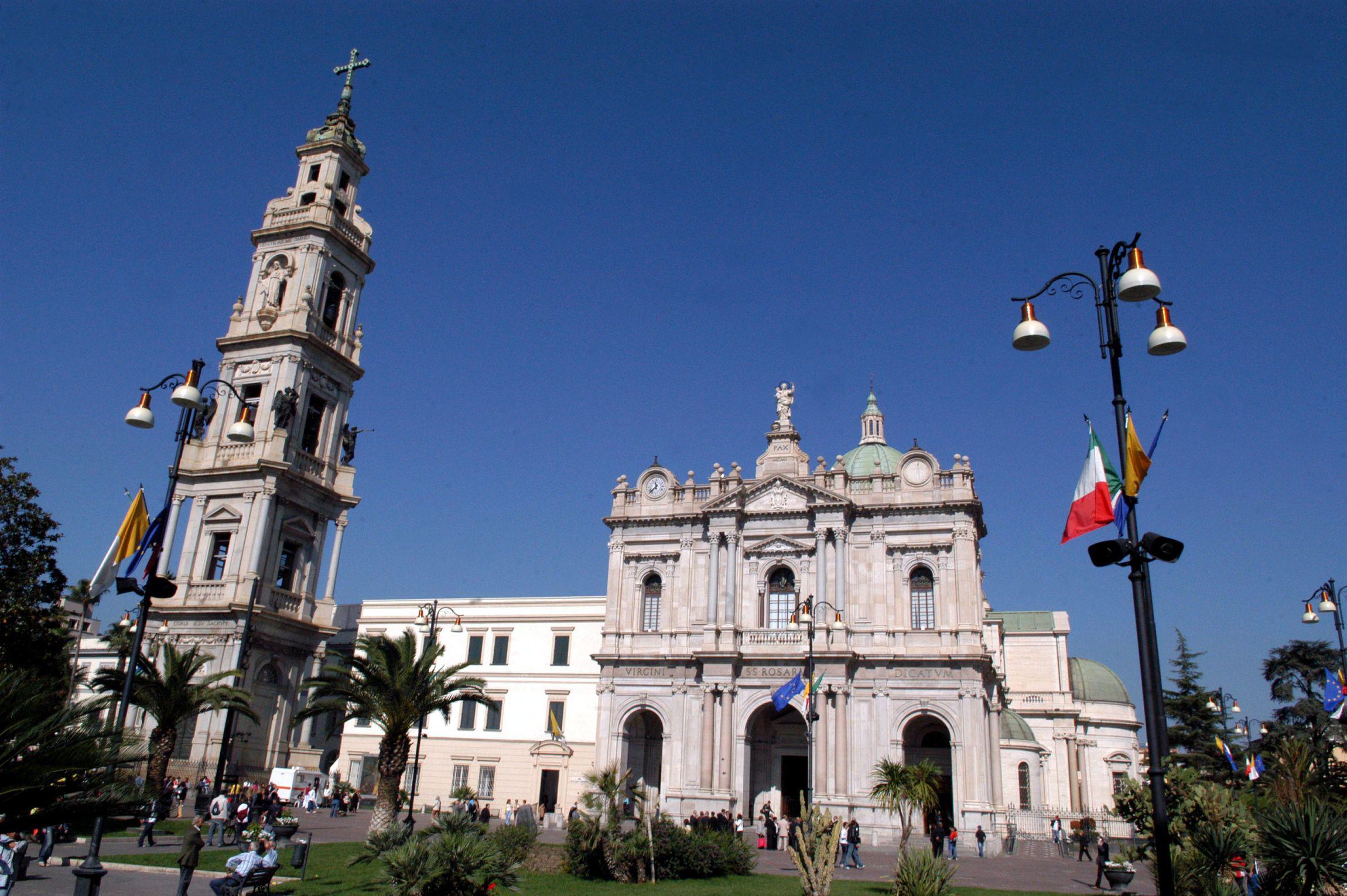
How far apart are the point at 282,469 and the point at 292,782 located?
41.2 feet

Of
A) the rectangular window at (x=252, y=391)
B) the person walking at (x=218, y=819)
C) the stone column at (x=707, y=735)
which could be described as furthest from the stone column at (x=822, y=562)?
the rectangular window at (x=252, y=391)

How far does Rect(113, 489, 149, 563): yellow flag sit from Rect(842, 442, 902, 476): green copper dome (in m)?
35.9

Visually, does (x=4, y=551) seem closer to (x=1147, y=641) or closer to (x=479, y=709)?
(x=479, y=709)

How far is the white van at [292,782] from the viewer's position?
37031mm

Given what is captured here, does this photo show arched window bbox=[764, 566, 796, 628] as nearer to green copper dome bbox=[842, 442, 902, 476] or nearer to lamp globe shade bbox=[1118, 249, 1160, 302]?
green copper dome bbox=[842, 442, 902, 476]

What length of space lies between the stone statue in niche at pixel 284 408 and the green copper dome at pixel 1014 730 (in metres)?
38.9

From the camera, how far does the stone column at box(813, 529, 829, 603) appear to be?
4019cm

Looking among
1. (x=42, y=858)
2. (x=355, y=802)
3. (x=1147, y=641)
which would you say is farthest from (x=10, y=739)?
(x=355, y=802)

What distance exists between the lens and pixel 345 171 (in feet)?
149

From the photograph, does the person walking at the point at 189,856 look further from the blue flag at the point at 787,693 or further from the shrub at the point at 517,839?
the blue flag at the point at 787,693

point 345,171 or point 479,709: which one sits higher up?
point 345,171

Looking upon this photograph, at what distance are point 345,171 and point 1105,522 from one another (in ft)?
138

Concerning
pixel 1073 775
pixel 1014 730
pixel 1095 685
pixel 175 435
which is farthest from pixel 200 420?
pixel 1095 685

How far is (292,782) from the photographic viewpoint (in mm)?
37562
